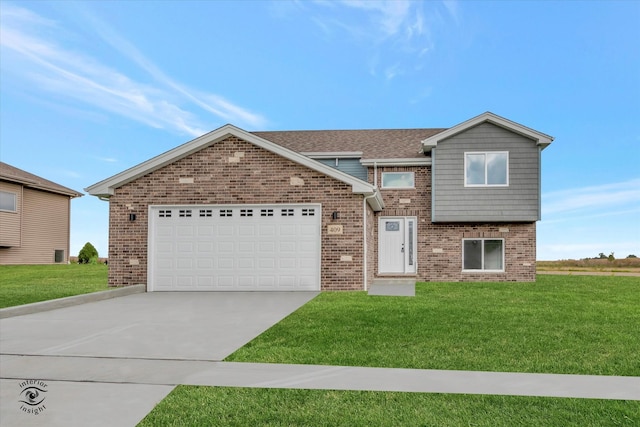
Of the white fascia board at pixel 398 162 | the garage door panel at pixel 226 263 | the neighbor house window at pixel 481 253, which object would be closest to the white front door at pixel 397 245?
the neighbor house window at pixel 481 253

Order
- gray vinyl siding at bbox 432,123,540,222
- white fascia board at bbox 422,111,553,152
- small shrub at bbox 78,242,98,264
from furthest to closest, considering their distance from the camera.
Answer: small shrub at bbox 78,242,98,264 < gray vinyl siding at bbox 432,123,540,222 < white fascia board at bbox 422,111,553,152

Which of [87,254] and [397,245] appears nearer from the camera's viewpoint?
[397,245]

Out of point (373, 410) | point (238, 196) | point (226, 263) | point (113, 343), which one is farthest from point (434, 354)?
point (238, 196)

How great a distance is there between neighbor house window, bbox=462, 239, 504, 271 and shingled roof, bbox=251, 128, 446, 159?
161 inches

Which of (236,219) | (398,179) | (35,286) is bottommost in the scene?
(35,286)

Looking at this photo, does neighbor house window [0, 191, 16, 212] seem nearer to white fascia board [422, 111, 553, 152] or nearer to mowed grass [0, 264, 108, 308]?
mowed grass [0, 264, 108, 308]

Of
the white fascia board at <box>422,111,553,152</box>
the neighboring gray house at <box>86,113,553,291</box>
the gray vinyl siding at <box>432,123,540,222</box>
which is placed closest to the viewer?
the neighboring gray house at <box>86,113,553,291</box>

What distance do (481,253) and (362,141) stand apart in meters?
7.07

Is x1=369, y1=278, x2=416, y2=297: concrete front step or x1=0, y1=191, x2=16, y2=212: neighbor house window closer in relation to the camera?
x1=369, y1=278, x2=416, y2=297: concrete front step

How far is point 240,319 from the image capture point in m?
9.50

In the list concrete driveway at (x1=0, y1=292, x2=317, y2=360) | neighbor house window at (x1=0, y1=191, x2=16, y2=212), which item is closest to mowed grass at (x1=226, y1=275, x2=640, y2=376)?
concrete driveway at (x1=0, y1=292, x2=317, y2=360)

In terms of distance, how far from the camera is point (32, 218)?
1195 inches

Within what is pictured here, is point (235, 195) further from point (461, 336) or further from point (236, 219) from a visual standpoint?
point (461, 336)

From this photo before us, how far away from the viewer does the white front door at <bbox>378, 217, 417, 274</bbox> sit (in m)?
20.1
